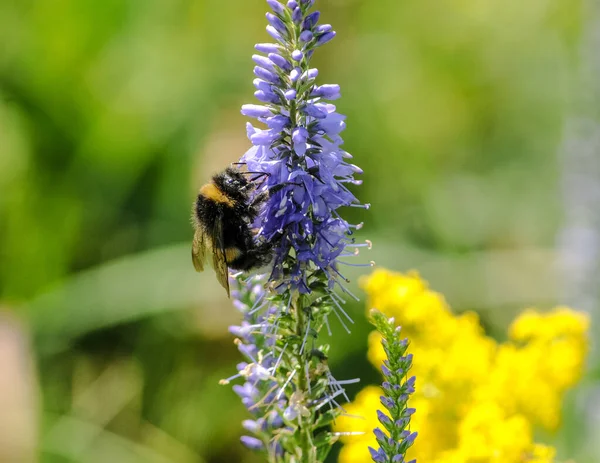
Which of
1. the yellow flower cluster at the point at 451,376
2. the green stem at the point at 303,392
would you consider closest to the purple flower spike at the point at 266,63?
the green stem at the point at 303,392

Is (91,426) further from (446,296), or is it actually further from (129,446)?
(446,296)

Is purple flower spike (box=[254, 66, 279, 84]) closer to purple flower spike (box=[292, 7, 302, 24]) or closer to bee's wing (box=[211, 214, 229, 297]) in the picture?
purple flower spike (box=[292, 7, 302, 24])

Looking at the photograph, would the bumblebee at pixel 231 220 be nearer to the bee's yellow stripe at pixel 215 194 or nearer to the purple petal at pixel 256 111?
the bee's yellow stripe at pixel 215 194

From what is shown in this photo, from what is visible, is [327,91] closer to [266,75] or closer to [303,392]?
[266,75]

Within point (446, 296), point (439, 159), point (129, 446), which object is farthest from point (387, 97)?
point (129, 446)

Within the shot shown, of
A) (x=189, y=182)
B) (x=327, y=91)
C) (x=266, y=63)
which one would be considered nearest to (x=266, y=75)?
(x=266, y=63)
